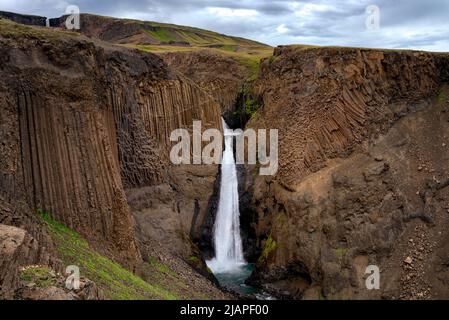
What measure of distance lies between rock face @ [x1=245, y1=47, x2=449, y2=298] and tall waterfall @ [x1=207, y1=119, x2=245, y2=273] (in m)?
2.00

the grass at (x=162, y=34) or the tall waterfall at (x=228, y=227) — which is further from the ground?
the grass at (x=162, y=34)

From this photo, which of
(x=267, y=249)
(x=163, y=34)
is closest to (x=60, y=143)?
(x=267, y=249)

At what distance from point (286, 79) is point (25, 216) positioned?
22360 millimetres

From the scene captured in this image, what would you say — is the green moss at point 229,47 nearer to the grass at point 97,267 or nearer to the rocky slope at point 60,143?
the rocky slope at point 60,143

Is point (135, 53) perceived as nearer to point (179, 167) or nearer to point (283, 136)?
point (179, 167)

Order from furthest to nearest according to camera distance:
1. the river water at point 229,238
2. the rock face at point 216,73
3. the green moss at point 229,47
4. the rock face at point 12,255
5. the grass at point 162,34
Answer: the grass at point 162,34
the green moss at point 229,47
the rock face at point 216,73
the river water at point 229,238
the rock face at point 12,255

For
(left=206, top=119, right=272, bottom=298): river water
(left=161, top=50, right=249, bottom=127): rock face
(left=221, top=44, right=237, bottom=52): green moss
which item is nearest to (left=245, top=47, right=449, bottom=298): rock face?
(left=206, top=119, right=272, bottom=298): river water

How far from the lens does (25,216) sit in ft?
54.7

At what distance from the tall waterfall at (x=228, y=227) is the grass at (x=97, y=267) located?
41.5 ft

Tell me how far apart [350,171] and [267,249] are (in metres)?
7.11

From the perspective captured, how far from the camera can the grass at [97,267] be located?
635 inches

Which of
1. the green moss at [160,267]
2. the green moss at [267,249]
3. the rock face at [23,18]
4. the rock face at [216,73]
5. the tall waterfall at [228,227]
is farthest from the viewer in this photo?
the rock face at [23,18]

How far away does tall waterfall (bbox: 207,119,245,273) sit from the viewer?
3259cm

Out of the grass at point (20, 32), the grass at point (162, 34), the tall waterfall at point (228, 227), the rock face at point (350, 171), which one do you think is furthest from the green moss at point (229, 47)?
the grass at point (20, 32)
